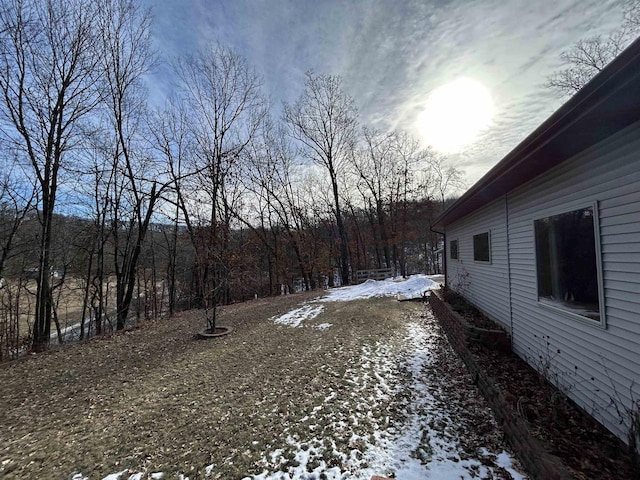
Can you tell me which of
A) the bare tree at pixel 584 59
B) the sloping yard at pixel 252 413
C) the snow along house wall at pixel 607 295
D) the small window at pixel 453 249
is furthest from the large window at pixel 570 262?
the bare tree at pixel 584 59

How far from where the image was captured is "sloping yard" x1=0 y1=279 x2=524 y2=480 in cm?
237

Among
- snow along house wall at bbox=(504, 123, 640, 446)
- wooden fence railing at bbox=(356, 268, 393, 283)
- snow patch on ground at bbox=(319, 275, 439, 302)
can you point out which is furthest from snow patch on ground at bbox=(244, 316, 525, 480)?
wooden fence railing at bbox=(356, 268, 393, 283)

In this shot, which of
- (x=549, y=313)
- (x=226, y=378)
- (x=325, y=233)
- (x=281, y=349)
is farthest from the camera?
(x=325, y=233)

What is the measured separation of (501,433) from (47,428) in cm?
474

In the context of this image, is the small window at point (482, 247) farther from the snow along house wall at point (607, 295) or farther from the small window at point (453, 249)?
the snow along house wall at point (607, 295)

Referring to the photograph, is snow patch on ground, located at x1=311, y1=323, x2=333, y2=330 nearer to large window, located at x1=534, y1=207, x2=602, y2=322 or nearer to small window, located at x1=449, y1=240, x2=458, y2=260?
large window, located at x1=534, y1=207, x2=602, y2=322

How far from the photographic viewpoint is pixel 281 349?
205 inches

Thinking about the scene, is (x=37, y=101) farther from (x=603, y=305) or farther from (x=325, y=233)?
(x=325, y=233)

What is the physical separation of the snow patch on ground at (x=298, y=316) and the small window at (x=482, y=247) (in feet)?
14.7

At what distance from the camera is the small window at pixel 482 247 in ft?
18.0

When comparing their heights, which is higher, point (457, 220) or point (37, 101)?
point (37, 101)

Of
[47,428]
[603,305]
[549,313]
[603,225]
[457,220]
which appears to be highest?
[457,220]

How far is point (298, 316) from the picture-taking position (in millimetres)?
8016

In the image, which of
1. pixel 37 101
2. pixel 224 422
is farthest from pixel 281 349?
pixel 37 101
